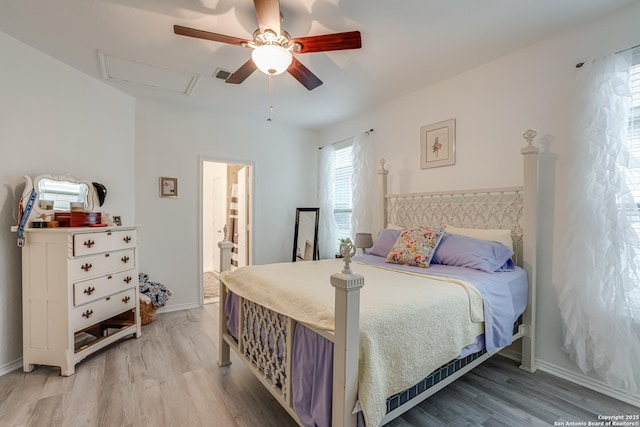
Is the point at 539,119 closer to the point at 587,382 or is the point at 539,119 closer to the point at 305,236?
the point at 587,382

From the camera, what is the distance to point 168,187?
3.73 metres

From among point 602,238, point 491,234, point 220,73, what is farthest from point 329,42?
point 602,238

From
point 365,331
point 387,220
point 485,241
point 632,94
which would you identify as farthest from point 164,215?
point 632,94

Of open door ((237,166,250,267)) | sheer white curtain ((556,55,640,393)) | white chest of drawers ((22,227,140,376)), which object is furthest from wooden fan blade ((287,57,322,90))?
open door ((237,166,250,267))

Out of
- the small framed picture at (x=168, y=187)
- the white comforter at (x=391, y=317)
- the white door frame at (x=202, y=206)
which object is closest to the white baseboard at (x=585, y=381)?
the white comforter at (x=391, y=317)

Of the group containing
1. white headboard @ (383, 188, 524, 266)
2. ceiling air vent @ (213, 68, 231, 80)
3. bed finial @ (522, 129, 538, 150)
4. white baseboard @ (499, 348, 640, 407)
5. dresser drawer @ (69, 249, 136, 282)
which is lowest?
white baseboard @ (499, 348, 640, 407)

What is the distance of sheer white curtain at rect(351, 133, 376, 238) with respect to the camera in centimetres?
392

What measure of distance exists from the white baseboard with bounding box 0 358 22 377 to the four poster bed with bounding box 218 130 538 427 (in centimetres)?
160

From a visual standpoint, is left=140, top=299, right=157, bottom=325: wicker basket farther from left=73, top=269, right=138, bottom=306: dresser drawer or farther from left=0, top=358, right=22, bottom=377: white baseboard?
left=0, top=358, right=22, bottom=377: white baseboard

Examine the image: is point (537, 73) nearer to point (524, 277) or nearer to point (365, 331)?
A: point (524, 277)

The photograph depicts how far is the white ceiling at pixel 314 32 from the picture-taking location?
1942 millimetres

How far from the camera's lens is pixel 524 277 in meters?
2.30

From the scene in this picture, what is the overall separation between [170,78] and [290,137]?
6.59ft

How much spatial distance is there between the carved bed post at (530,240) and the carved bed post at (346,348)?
1863mm
